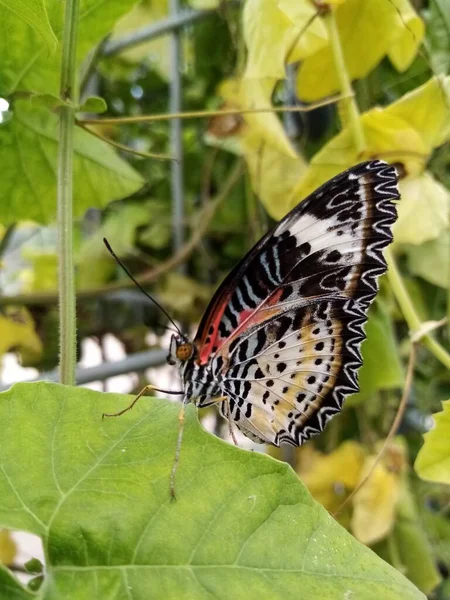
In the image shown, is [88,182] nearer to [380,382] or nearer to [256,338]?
[256,338]

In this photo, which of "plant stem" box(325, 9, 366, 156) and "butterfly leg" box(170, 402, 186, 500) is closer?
"butterfly leg" box(170, 402, 186, 500)

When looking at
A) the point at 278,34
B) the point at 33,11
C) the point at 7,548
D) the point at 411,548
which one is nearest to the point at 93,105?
the point at 33,11

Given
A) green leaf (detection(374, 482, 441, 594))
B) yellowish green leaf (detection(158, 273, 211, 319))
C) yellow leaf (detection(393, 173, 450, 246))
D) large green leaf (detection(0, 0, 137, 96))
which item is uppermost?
large green leaf (detection(0, 0, 137, 96))

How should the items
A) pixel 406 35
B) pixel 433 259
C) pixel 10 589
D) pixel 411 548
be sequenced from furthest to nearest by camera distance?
1. pixel 411 548
2. pixel 433 259
3. pixel 406 35
4. pixel 10 589

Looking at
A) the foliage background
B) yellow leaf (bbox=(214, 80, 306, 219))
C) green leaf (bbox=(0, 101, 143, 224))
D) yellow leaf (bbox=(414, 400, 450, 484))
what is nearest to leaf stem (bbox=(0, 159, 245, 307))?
the foliage background

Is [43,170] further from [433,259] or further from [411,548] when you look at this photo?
[411,548]

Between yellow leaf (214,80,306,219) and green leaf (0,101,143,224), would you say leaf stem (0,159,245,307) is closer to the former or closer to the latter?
yellow leaf (214,80,306,219)

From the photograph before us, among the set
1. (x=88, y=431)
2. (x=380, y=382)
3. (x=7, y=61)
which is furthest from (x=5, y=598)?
(x=380, y=382)
